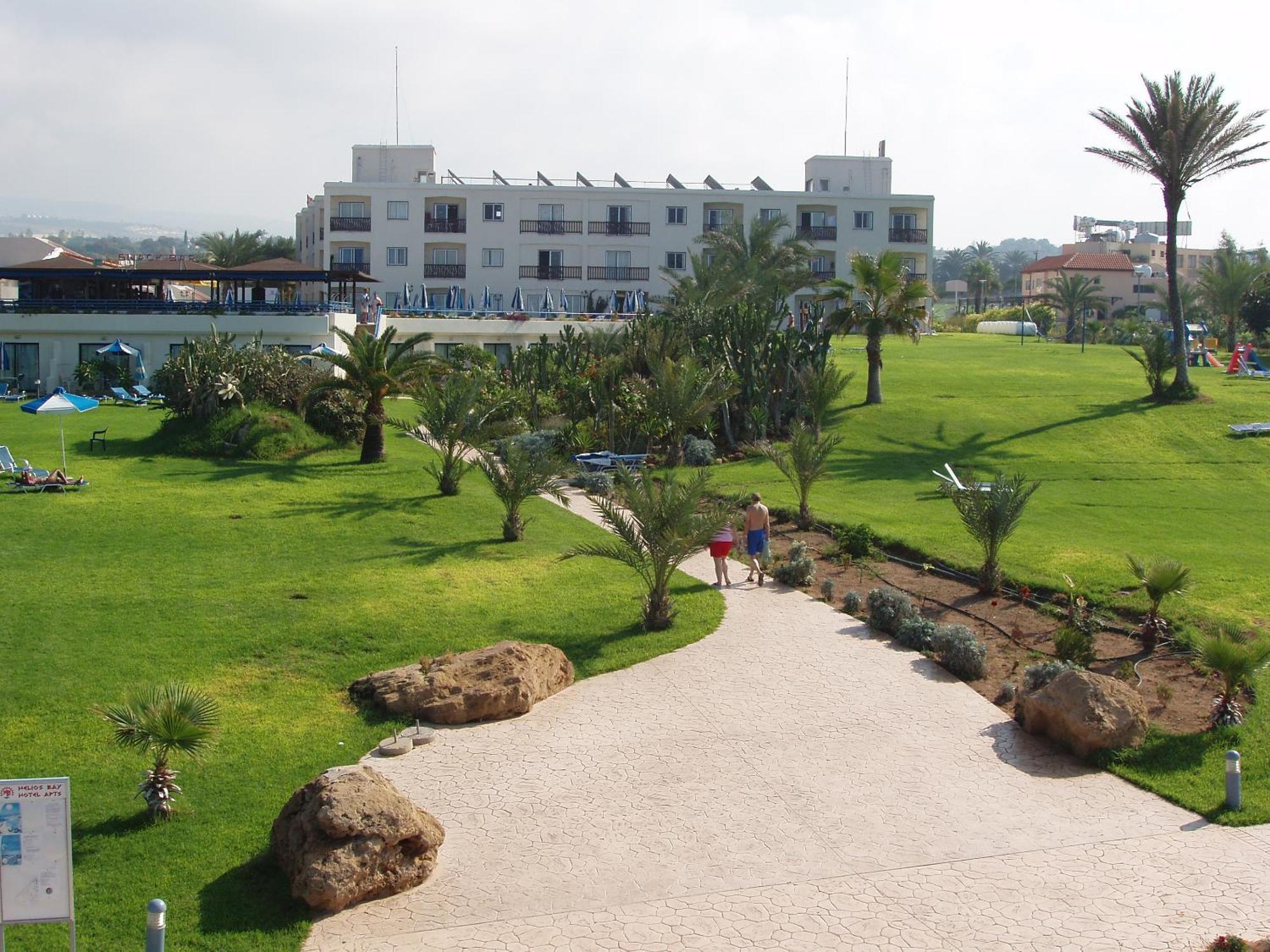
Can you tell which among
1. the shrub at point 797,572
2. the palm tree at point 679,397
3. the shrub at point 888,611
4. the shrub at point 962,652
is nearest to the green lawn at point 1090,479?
the palm tree at point 679,397

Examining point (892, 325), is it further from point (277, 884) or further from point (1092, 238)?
point (1092, 238)

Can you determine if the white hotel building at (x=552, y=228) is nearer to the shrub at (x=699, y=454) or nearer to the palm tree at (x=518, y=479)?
the shrub at (x=699, y=454)

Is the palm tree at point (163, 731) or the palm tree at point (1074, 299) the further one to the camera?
the palm tree at point (1074, 299)

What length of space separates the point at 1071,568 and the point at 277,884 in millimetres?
13667

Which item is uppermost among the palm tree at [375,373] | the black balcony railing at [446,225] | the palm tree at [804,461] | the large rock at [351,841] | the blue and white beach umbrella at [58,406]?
the black balcony railing at [446,225]

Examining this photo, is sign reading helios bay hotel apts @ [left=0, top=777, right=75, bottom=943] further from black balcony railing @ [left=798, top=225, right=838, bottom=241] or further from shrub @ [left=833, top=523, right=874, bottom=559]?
black balcony railing @ [left=798, top=225, right=838, bottom=241]

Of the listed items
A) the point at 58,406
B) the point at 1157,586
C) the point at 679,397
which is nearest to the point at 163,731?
the point at 1157,586

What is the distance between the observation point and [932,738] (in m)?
13.2

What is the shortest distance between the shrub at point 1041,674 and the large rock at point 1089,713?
2.05 ft

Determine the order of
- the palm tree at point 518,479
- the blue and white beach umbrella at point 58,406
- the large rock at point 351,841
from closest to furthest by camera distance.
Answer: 1. the large rock at point 351,841
2. the palm tree at point 518,479
3. the blue and white beach umbrella at point 58,406

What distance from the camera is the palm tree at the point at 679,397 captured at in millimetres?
28500

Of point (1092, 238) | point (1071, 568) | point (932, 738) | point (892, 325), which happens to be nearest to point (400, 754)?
point (932, 738)

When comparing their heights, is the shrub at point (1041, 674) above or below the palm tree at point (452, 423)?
below

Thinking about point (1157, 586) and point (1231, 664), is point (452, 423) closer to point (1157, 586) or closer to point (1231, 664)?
point (1157, 586)
